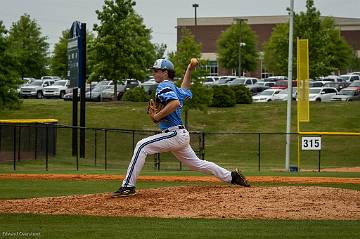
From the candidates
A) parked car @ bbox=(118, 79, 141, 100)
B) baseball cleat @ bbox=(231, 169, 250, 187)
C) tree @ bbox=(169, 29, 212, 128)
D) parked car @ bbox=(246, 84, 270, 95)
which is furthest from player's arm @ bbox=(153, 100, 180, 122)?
parked car @ bbox=(246, 84, 270, 95)

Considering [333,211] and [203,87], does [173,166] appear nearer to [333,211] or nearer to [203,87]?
[203,87]

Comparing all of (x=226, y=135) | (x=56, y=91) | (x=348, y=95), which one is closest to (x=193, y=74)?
(x=226, y=135)

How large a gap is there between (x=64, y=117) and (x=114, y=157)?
15.1m

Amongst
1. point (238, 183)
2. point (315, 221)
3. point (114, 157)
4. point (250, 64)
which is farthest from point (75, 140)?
point (250, 64)

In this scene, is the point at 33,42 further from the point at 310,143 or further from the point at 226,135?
the point at 310,143

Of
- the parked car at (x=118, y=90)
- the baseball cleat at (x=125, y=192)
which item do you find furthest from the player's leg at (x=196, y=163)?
the parked car at (x=118, y=90)

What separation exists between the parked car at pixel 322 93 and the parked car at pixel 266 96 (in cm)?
277

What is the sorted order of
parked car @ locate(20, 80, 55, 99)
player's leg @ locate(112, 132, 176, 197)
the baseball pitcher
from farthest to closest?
1. parked car @ locate(20, 80, 55, 99)
2. player's leg @ locate(112, 132, 176, 197)
3. the baseball pitcher

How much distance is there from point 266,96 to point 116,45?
13.2 metres

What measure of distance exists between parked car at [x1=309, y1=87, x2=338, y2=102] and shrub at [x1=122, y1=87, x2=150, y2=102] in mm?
11652

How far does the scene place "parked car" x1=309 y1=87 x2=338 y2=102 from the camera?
195ft

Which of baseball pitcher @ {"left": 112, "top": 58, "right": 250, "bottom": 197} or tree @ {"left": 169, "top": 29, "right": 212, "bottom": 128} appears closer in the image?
baseball pitcher @ {"left": 112, "top": 58, "right": 250, "bottom": 197}

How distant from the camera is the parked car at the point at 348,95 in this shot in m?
59.7

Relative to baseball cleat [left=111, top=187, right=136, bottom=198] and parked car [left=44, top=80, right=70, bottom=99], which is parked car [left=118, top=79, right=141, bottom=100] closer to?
parked car [left=44, top=80, right=70, bottom=99]
